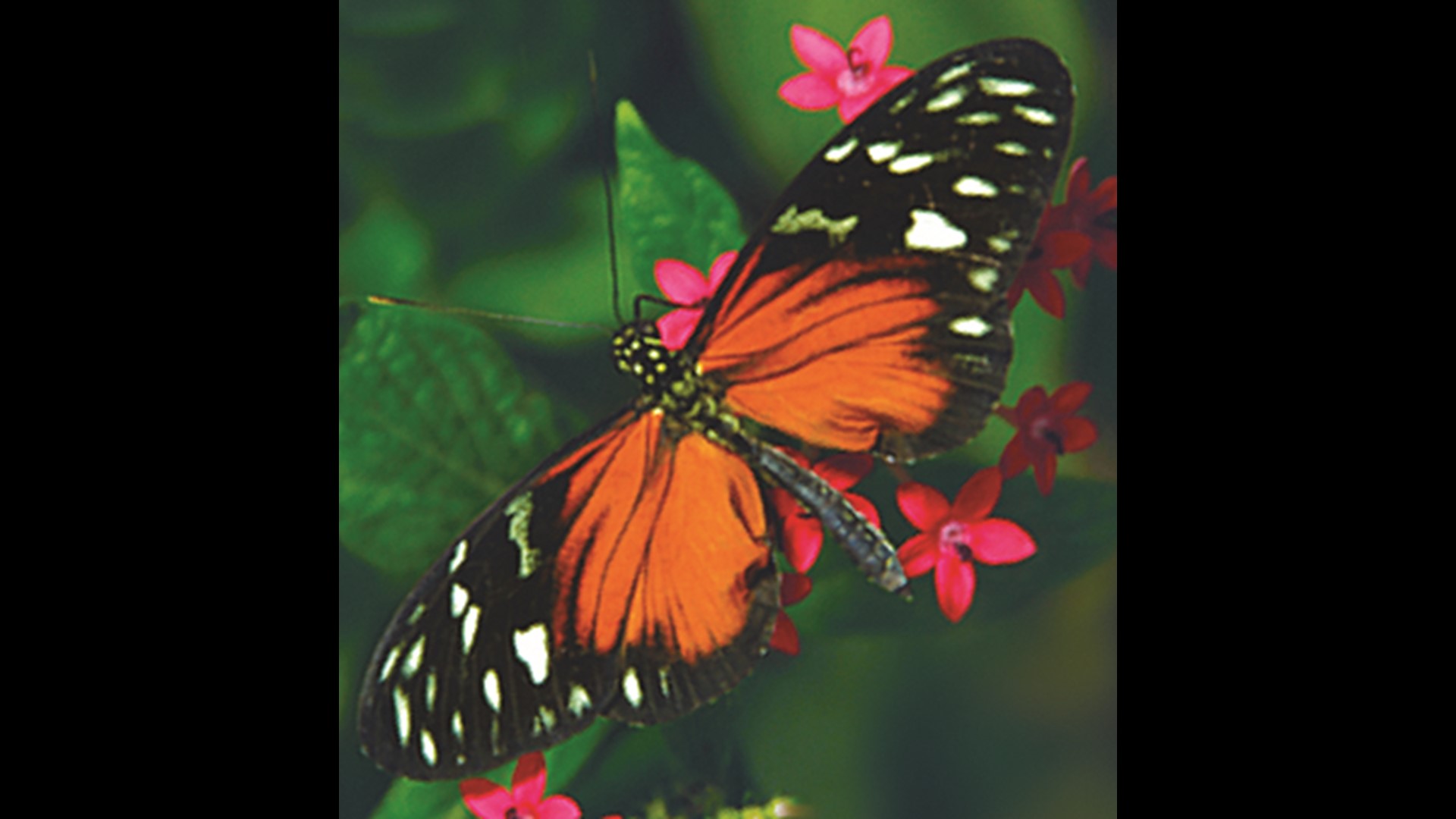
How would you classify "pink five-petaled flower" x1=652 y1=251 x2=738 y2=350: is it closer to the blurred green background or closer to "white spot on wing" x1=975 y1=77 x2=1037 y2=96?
the blurred green background

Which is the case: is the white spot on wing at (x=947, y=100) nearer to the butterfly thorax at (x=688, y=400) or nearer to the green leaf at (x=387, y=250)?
the butterfly thorax at (x=688, y=400)

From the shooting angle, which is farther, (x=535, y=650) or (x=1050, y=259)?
(x=1050, y=259)

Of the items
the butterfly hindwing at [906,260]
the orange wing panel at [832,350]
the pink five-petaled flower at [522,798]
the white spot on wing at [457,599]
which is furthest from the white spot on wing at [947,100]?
the pink five-petaled flower at [522,798]

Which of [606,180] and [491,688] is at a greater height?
[606,180]

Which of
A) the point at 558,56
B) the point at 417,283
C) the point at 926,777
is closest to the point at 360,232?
the point at 417,283

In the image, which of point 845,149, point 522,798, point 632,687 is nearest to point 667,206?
point 845,149

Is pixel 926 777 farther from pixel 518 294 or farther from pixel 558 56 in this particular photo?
pixel 558 56

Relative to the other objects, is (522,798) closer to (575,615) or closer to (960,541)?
(575,615)
